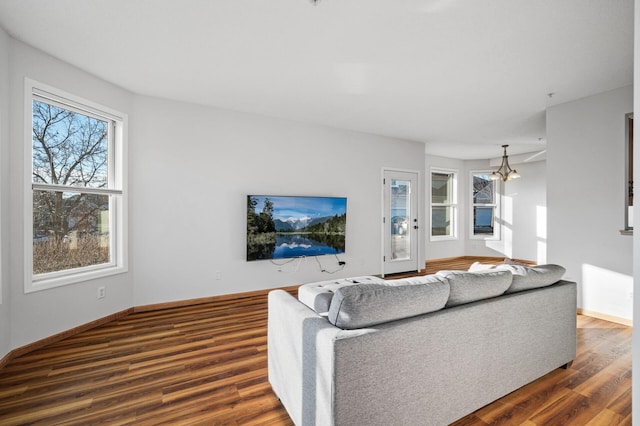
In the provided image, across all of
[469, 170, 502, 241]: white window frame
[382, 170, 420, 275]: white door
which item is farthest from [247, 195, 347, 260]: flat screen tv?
[469, 170, 502, 241]: white window frame

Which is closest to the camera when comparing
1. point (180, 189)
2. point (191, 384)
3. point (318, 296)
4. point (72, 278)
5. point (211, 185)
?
point (318, 296)

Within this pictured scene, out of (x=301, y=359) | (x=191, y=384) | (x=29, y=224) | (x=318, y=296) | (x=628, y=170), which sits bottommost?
(x=191, y=384)

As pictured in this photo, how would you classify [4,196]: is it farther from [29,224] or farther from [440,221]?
[440,221]

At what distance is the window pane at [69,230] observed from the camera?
8.84 ft

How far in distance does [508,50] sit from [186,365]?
3623 millimetres

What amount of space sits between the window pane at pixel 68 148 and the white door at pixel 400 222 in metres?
4.18

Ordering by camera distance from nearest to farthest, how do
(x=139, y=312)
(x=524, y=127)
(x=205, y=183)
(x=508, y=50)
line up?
(x=508, y=50)
(x=139, y=312)
(x=205, y=183)
(x=524, y=127)

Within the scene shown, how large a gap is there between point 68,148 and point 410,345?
138 inches

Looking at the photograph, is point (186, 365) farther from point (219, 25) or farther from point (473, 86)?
point (473, 86)

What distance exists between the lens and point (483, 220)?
7.55 metres

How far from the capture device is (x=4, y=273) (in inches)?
91.3

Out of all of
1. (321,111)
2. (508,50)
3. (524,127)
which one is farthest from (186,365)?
(524,127)

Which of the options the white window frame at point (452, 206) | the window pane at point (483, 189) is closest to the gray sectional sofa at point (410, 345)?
the white window frame at point (452, 206)

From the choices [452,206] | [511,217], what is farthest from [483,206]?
[452,206]
